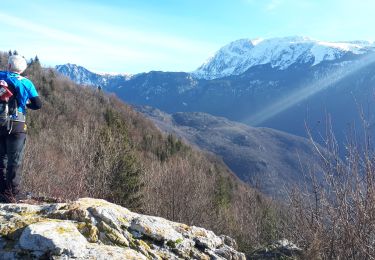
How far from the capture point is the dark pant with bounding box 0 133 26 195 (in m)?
6.58

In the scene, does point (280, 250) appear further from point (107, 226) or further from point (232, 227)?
point (232, 227)

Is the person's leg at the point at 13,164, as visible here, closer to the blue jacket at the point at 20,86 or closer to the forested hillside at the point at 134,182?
the blue jacket at the point at 20,86

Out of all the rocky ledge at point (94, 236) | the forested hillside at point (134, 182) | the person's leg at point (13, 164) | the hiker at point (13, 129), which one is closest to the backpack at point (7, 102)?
the hiker at point (13, 129)

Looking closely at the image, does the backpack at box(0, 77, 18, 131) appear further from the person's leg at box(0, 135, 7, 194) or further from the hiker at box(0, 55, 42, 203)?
the person's leg at box(0, 135, 7, 194)

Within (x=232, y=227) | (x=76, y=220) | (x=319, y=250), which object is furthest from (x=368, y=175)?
(x=232, y=227)

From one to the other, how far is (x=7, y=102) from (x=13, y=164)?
3.01 ft

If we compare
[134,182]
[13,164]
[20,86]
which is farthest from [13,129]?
[134,182]

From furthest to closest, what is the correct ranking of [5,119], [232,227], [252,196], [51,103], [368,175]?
[51,103], [252,196], [232,227], [5,119], [368,175]

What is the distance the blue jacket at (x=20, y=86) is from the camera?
6570 mm

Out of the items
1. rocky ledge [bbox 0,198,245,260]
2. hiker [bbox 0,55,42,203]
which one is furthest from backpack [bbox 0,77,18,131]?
rocky ledge [bbox 0,198,245,260]

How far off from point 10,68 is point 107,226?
Result: 3.13m

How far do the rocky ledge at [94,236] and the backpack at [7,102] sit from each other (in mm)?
1493

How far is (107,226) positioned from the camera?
5133 millimetres

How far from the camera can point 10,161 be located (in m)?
6.57
